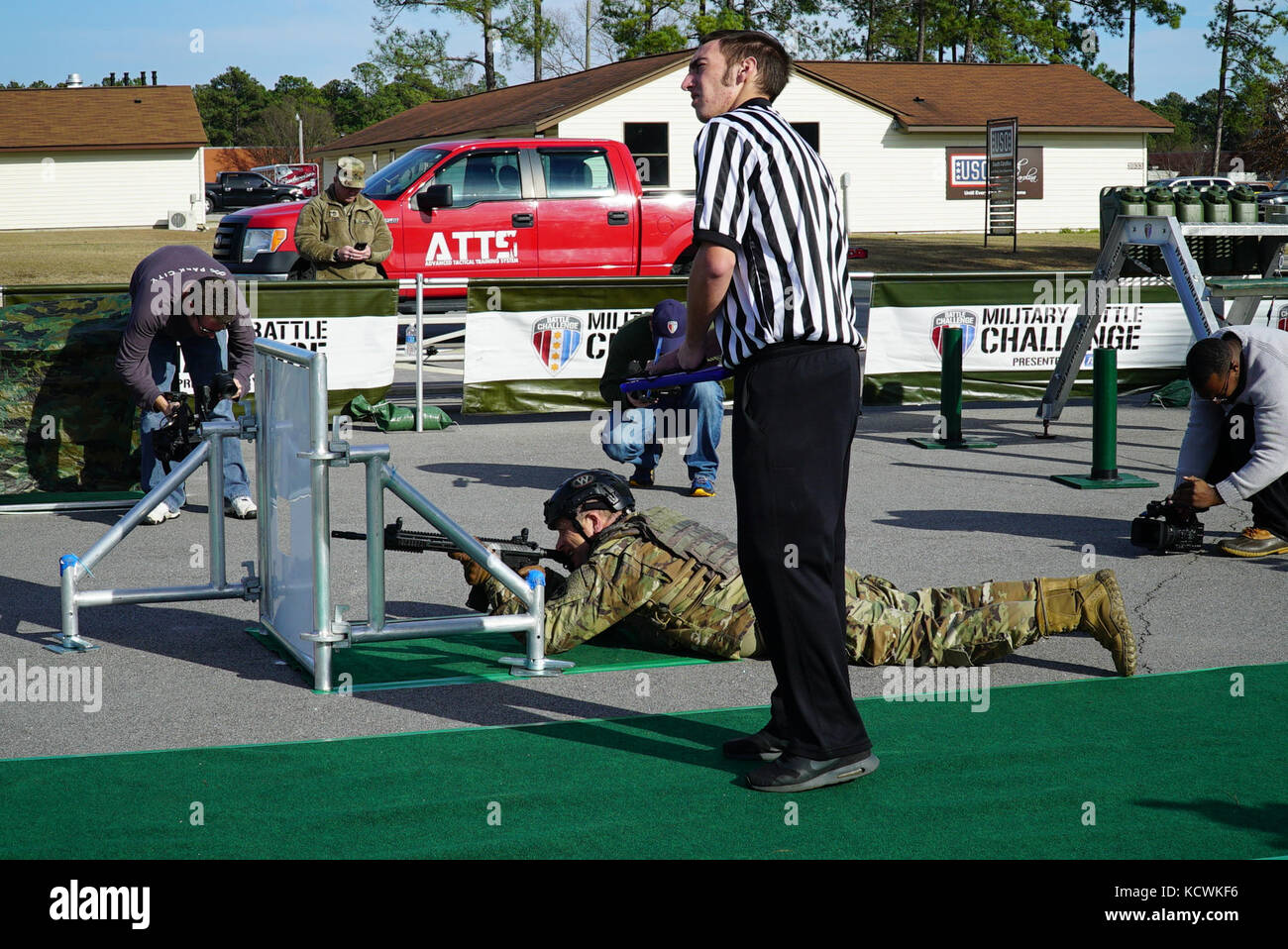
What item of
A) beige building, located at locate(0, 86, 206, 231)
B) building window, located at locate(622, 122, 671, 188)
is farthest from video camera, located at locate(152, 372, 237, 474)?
beige building, located at locate(0, 86, 206, 231)

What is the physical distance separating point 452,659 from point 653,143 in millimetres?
32314

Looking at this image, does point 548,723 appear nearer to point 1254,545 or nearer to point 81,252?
point 1254,545

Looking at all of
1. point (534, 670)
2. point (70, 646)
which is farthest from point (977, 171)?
point (70, 646)

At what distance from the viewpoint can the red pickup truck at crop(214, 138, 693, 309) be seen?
15.1m

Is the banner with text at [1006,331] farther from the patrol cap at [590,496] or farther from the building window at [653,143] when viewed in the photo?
the building window at [653,143]

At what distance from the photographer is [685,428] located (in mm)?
9977

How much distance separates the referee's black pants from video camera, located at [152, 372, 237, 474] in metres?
4.27

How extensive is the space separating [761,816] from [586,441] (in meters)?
7.92

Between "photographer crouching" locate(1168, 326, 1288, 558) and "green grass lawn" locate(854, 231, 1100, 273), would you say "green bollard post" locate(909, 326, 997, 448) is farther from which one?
"green grass lawn" locate(854, 231, 1100, 273)

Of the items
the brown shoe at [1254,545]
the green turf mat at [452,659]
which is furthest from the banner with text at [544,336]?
the green turf mat at [452,659]

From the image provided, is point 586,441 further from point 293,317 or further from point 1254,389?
point 1254,389

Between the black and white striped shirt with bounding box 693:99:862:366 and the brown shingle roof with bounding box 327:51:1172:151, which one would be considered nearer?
the black and white striped shirt with bounding box 693:99:862:366

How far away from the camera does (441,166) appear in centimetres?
1554
